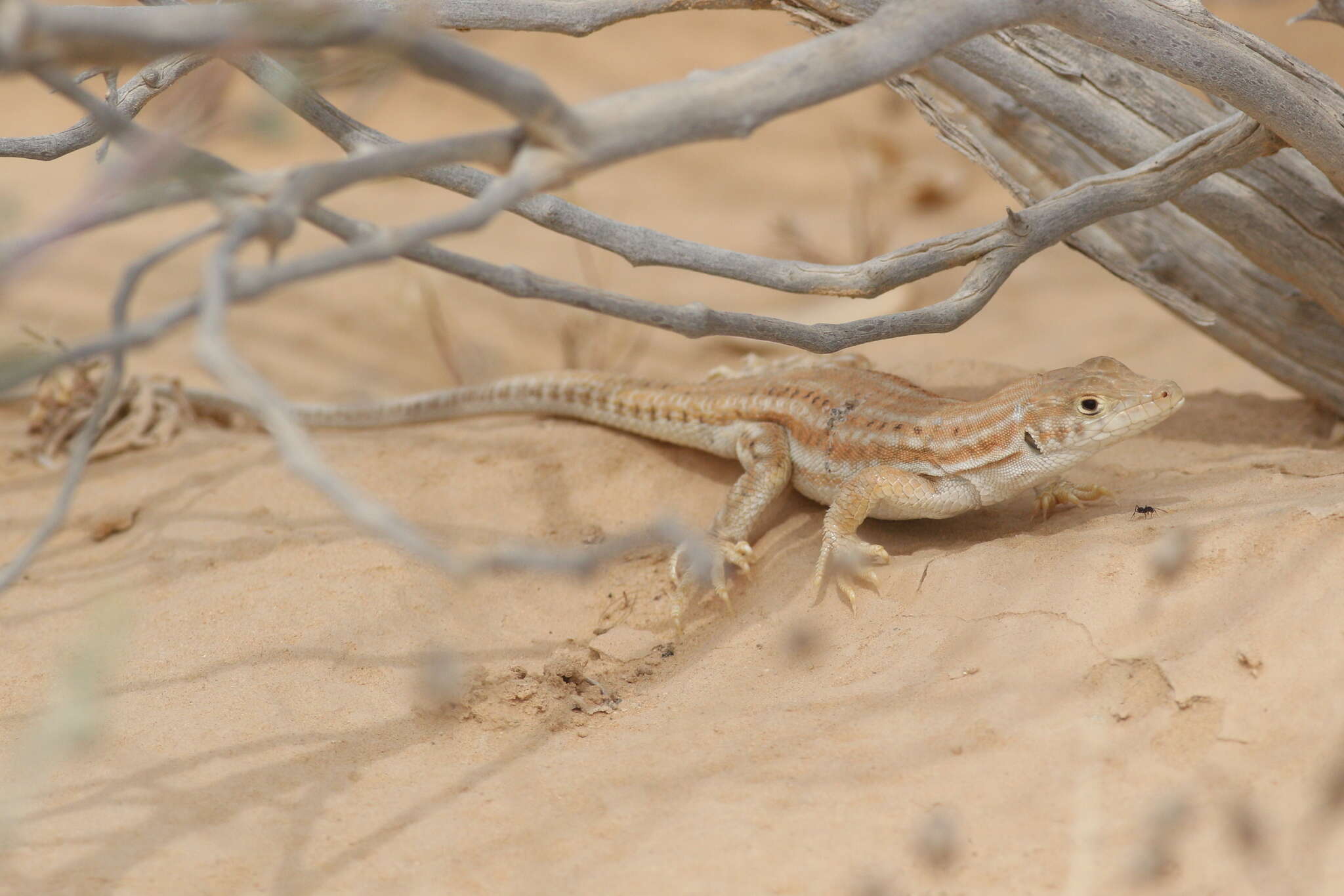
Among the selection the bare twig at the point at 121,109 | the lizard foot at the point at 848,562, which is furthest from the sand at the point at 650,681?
the bare twig at the point at 121,109

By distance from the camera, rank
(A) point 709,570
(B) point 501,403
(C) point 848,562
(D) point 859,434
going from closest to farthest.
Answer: (C) point 848,562 → (A) point 709,570 → (D) point 859,434 → (B) point 501,403

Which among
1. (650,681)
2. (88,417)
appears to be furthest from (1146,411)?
(88,417)

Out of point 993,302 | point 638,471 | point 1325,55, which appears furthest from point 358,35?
point 1325,55

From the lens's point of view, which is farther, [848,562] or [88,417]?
[88,417]

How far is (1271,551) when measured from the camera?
3240 mm

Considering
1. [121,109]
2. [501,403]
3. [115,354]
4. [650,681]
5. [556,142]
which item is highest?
[121,109]

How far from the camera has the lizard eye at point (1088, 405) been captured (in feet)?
12.8

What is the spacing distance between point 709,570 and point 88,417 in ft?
12.3

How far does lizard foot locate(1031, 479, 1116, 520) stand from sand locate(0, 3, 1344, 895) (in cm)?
13

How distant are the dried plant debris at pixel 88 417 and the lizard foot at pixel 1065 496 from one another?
179 inches

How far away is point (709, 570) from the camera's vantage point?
173 inches

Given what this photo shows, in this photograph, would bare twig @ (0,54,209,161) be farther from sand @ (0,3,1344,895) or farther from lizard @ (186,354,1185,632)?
lizard @ (186,354,1185,632)

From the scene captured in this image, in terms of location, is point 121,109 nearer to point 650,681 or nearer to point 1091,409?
point 650,681

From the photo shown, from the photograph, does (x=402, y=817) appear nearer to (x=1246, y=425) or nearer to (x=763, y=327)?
(x=763, y=327)
